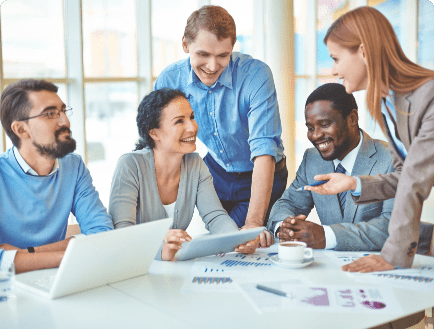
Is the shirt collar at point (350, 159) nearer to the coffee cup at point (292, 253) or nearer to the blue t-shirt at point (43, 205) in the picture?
the coffee cup at point (292, 253)

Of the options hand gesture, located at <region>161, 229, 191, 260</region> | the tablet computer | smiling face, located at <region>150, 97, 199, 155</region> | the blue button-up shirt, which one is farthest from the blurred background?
the tablet computer

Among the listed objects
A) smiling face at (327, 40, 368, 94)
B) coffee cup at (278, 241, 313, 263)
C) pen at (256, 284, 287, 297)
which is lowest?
pen at (256, 284, 287, 297)

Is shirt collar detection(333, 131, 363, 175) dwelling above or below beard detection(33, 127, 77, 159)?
below

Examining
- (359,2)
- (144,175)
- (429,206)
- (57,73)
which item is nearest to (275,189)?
(144,175)

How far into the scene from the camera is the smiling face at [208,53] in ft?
7.92

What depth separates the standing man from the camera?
2.45 metres

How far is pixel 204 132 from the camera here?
2922 millimetres

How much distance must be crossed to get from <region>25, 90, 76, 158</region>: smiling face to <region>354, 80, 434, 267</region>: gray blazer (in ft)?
4.61

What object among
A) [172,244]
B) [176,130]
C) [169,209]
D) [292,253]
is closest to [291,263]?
[292,253]

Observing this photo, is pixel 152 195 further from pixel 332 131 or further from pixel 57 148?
pixel 332 131

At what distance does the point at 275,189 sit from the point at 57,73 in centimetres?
315

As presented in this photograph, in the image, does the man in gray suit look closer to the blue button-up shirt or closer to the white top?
the blue button-up shirt

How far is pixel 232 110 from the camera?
2.79 metres

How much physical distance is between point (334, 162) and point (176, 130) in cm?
82
